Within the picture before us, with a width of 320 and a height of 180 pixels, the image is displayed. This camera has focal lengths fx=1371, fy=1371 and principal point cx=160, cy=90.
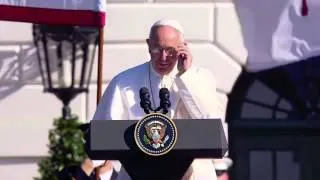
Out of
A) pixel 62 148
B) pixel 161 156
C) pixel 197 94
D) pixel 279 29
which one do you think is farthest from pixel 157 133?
pixel 279 29

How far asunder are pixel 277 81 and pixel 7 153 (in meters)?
2.29

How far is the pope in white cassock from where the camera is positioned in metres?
6.17

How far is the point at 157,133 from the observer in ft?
19.2

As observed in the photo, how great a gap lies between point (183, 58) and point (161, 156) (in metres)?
0.53

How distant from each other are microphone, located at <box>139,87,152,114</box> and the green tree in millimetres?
4277

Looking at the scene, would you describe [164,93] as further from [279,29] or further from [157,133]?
[279,29]

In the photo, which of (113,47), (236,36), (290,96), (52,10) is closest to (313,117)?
(290,96)

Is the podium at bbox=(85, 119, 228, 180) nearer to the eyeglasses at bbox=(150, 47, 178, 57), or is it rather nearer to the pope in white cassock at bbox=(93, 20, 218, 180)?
the pope in white cassock at bbox=(93, 20, 218, 180)

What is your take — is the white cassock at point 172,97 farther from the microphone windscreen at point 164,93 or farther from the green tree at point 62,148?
the green tree at point 62,148

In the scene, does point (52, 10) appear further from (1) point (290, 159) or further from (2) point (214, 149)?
(1) point (290, 159)

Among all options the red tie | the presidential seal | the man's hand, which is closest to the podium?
the presidential seal

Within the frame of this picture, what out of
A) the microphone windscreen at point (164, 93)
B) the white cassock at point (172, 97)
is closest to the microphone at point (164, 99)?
the microphone windscreen at point (164, 93)

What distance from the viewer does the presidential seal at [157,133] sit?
5848mm

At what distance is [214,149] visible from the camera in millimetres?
5852
